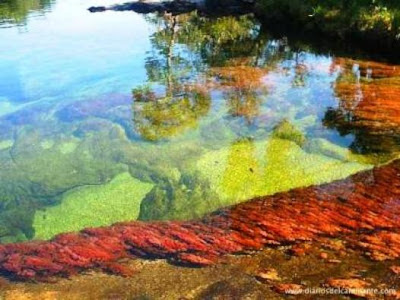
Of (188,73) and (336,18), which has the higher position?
(336,18)

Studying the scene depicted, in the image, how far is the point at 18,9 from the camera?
46844 millimetres

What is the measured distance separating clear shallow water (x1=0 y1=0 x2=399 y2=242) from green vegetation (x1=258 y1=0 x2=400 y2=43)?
2.07 meters

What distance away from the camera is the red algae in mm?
7270

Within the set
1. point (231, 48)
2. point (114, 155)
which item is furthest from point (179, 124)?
point (231, 48)

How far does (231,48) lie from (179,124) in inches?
417

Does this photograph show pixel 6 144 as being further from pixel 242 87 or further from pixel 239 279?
pixel 239 279

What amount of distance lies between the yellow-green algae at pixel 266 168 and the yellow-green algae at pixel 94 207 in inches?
66.8

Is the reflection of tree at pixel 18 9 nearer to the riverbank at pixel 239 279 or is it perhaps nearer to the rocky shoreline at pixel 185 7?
the rocky shoreline at pixel 185 7

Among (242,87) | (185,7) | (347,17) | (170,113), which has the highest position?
(185,7)

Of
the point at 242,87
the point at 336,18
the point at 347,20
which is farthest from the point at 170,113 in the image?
the point at 336,18

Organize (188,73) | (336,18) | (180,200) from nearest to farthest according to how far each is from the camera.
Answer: (180,200)
(188,73)
(336,18)

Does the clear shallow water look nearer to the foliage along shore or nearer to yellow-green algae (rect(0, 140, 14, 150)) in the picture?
yellow-green algae (rect(0, 140, 14, 150))

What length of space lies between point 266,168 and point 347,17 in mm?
14531

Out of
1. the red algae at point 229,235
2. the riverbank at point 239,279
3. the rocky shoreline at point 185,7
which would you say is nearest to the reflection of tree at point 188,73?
the rocky shoreline at point 185,7
